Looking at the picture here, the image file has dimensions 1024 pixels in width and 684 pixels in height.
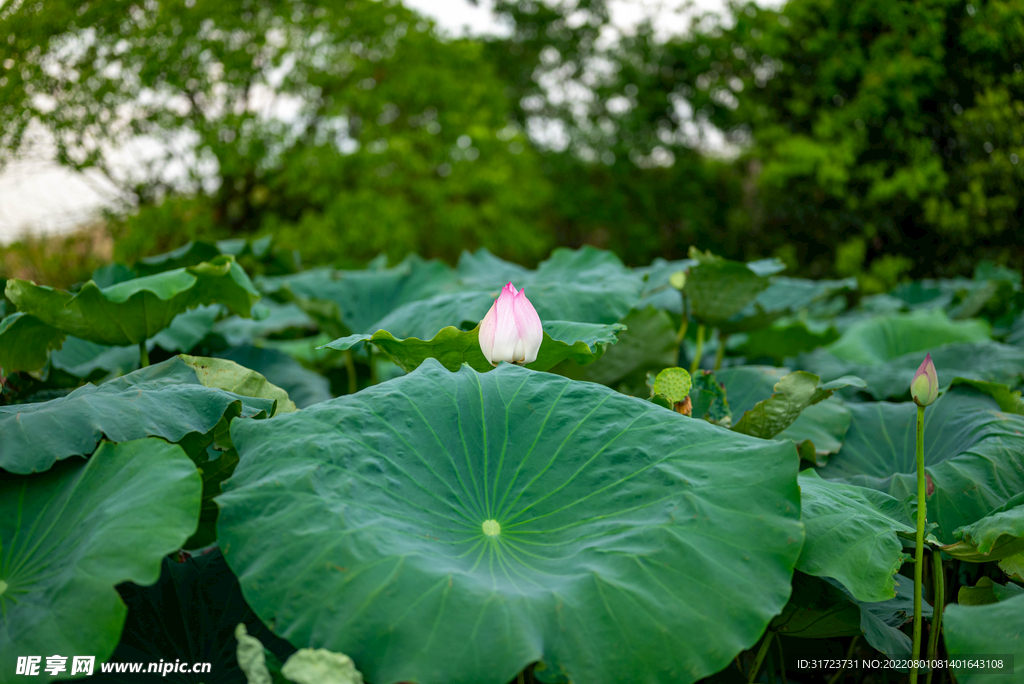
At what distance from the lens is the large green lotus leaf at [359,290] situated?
6.85ft

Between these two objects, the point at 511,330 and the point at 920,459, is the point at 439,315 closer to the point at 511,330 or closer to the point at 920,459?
the point at 511,330

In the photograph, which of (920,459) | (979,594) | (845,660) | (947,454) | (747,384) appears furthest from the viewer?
(747,384)

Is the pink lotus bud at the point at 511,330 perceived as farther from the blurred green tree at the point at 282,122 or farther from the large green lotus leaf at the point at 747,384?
the blurred green tree at the point at 282,122

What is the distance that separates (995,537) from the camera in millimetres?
886

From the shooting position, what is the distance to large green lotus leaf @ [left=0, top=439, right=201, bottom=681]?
69 cm

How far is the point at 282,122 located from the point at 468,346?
257 inches

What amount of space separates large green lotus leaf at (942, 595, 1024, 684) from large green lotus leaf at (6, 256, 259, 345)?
1375 mm

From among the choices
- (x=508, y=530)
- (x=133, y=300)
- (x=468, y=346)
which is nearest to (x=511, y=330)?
(x=468, y=346)

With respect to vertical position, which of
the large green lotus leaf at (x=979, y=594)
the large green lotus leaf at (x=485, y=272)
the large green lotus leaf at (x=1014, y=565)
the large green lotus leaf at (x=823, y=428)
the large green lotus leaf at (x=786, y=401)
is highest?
the large green lotus leaf at (x=786, y=401)

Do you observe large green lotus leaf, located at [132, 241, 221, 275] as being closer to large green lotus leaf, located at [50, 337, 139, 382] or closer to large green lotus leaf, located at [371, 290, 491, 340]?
large green lotus leaf, located at [50, 337, 139, 382]

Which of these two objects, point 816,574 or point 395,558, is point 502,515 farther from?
point 816,574

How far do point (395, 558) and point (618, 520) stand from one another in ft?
0.94

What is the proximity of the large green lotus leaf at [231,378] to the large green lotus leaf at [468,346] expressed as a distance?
146 millimetres

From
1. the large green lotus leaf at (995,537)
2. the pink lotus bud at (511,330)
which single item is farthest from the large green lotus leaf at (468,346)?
the large green lotus leaf at (995,537)
